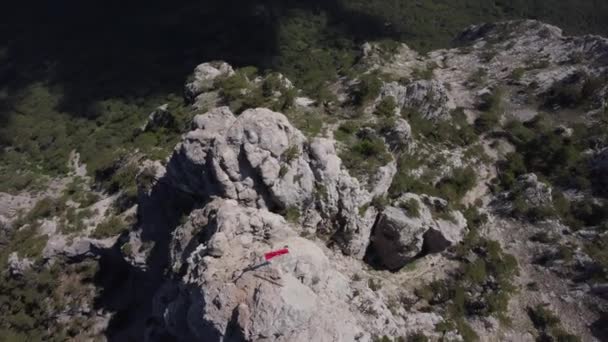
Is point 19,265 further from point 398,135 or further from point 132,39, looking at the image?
point 132,39

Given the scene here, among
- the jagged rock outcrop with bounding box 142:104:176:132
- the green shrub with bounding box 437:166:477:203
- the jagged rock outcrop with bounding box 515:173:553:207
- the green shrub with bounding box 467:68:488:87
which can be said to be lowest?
the jagged rock outcrop with bounding box 142:104:176:132

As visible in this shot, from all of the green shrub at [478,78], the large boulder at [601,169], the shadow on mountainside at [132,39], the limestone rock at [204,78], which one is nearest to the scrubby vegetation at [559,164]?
the large boulder at [601,169]

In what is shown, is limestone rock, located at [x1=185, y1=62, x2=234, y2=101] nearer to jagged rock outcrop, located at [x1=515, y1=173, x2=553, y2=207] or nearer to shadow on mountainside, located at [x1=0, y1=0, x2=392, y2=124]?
shadow on mountainside, located at [x1=0, y1=0, x2=392, y2=124]

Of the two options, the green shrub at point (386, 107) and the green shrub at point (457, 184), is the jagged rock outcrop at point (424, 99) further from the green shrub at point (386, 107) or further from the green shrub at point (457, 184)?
the green shrub at point (457, 184)

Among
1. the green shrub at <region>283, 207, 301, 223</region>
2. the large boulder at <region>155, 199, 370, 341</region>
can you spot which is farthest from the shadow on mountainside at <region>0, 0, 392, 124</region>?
the large boulder at <region>155, 199, 370, 341</region>

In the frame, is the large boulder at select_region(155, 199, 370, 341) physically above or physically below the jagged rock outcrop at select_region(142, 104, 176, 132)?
above

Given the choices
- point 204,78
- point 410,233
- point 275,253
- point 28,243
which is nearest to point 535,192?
point 410,233

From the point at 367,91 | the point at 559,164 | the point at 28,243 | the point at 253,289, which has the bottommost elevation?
the point at 28,243

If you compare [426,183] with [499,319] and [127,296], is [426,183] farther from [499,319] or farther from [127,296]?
[127,296]
